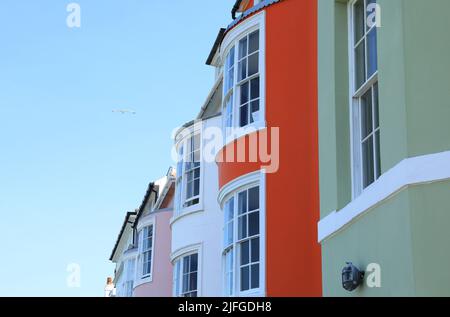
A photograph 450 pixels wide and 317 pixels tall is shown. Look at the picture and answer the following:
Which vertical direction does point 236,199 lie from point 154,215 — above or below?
below

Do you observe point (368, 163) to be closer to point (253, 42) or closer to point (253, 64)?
point (253, 64)

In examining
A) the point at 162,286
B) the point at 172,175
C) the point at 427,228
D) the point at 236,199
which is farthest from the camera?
the point at 172,175

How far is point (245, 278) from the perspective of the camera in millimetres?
Result: 13359

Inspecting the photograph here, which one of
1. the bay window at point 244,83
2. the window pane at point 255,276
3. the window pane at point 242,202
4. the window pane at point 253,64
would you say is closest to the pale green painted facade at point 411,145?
the window pane at point 255,276

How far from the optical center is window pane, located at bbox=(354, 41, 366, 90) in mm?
9182

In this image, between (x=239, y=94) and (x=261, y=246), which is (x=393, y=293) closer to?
(x=261, y=246)

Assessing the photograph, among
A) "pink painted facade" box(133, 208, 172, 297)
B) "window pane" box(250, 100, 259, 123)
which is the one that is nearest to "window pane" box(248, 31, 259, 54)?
"window pane" box(250, 100, 259, 123)

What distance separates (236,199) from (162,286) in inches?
471

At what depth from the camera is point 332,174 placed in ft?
30.5

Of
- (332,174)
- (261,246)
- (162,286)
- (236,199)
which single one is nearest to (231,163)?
(236,199)

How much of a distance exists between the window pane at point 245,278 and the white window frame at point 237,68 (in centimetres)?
230

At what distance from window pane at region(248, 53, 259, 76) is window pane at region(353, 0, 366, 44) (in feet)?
16.1

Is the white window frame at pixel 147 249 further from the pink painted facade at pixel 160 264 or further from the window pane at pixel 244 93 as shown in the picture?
the window pane at pixel 244 93

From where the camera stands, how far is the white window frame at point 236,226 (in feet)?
42.0
